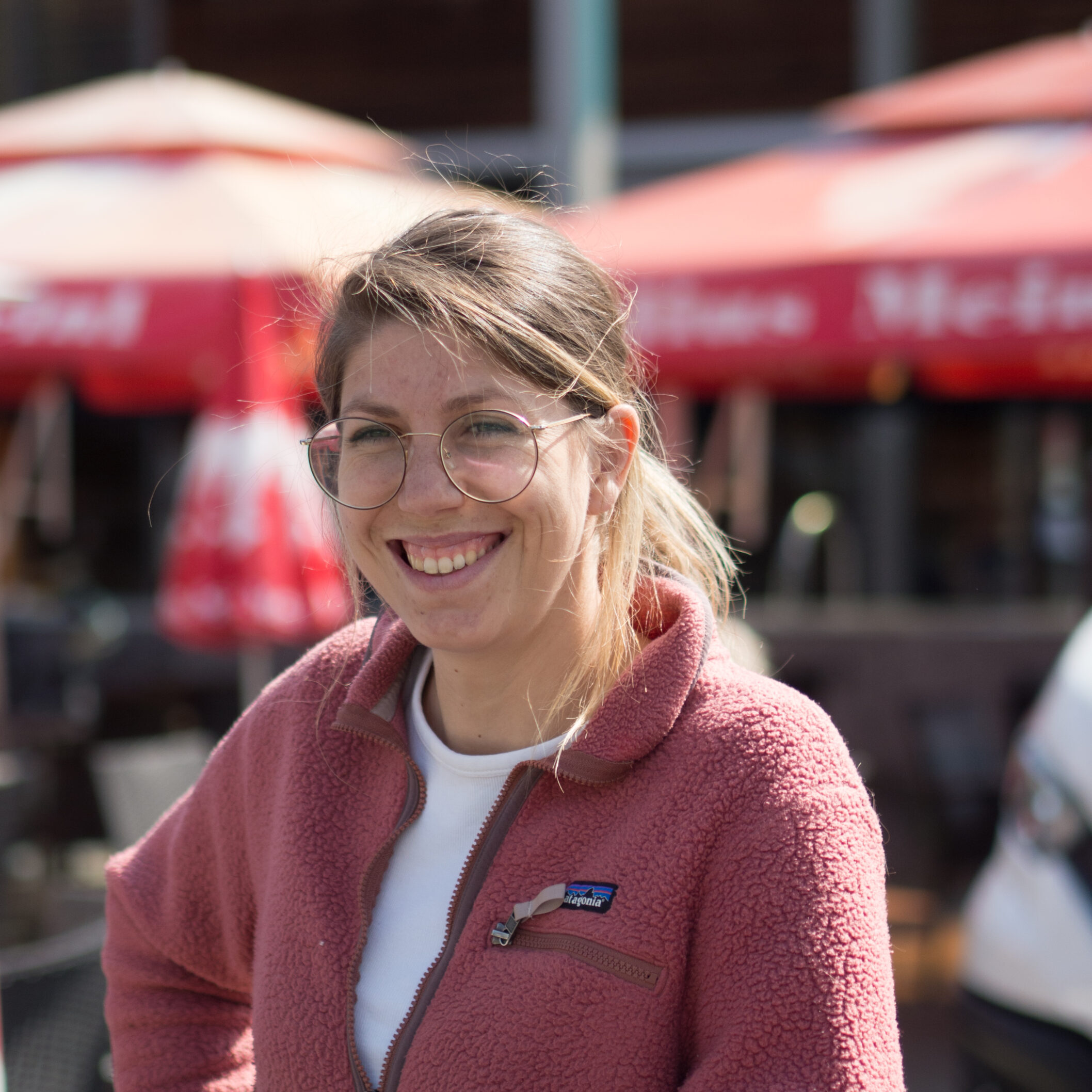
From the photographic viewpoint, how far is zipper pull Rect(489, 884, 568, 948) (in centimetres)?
124

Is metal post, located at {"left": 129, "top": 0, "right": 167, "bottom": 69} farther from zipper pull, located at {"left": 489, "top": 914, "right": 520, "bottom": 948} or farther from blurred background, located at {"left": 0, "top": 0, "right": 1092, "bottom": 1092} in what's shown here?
zipper pull, located at {"left": 489, "top": 914, "right": 520, "bottom": 948}

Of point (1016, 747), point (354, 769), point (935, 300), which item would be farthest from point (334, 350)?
point (935, 300)

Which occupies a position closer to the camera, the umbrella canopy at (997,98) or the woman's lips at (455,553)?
the woman's lips at (455,553)

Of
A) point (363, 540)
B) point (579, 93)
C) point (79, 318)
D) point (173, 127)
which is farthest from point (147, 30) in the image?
point (363, 540)

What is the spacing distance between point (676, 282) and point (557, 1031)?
9.06ft

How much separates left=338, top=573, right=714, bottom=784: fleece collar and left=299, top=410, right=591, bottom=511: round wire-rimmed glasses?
226 mm

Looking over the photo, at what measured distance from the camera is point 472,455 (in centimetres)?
131

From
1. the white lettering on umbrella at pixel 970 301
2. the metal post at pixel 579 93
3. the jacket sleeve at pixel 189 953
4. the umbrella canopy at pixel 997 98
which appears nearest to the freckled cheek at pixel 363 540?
the jacket sleeve at pixel 189 953

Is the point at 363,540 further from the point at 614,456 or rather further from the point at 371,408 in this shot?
the point at 614,456

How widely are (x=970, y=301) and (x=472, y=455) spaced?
242cm

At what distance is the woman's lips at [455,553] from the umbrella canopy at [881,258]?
178 centimetres

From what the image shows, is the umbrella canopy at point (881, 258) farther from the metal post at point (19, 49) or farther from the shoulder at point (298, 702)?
the metal post at point (19, 49)

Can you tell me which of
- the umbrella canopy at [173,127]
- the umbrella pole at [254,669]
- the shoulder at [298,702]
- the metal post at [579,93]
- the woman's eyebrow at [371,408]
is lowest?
the umbrella pole at [254,669]

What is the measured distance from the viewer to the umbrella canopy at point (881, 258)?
131 inches
